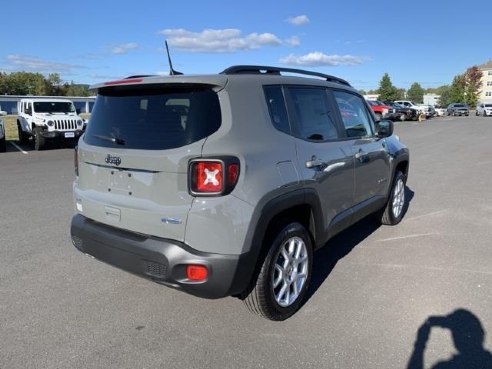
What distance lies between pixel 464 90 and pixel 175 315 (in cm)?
10348

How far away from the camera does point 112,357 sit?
2904 mm

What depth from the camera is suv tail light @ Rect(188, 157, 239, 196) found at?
2793 mm

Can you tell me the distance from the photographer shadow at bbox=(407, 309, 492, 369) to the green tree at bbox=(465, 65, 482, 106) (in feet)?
331

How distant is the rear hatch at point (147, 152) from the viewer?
2893 millimetres

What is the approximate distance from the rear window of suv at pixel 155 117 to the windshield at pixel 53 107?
14066 mm

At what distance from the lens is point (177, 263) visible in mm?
2861

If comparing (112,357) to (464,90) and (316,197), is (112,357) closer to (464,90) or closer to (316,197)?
(316,197)

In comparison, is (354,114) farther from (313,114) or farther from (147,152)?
(147,152)

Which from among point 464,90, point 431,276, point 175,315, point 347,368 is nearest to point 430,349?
point 347,368

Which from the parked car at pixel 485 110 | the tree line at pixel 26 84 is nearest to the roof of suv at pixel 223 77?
the parked car at pixel 485 110

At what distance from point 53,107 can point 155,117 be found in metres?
14.9

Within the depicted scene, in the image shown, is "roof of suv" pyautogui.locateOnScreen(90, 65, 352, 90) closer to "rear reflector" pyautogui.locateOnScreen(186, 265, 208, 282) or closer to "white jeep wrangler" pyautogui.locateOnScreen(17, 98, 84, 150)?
"rear reflector" pyautogui.locateOnScreen(186, 265, 208, 282)

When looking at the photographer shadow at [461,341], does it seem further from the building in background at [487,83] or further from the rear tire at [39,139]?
the building in background at [487,83]

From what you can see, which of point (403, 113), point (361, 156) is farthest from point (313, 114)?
point (403, 113)
